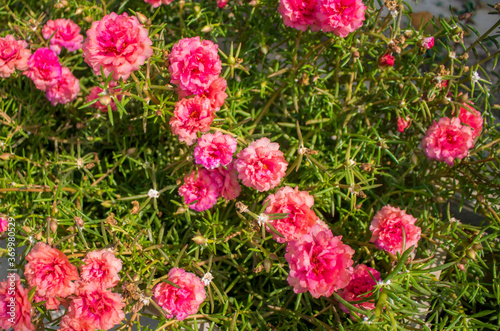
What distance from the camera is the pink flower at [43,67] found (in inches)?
51.2

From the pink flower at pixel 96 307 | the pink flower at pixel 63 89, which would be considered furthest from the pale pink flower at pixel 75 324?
the pink flower at pixel 63 89

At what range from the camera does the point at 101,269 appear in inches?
38.0

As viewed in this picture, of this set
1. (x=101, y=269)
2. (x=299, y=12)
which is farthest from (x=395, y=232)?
(x=101, y=269)

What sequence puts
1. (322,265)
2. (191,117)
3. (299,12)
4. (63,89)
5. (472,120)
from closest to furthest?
(322,265)
(191,117)
(299,12)
(472,120)
(63,89)

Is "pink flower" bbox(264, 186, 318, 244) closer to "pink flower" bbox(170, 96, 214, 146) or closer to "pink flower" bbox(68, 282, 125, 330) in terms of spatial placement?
"pink flower" bbox(170, 96, 214, 146)

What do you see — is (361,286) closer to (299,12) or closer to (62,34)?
(299,12)

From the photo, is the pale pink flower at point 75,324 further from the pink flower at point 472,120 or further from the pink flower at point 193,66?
the pink flower at point 472,120

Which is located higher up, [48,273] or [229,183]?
[229,183]

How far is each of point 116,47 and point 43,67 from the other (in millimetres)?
545

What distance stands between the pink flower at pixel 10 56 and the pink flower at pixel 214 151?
2.66 feet

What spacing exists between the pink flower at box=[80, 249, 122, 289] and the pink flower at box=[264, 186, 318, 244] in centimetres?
43

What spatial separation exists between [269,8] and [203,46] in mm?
564

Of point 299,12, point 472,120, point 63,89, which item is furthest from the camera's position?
point 63,89

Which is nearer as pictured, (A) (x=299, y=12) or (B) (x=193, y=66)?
(B) (x=193, y=66)
